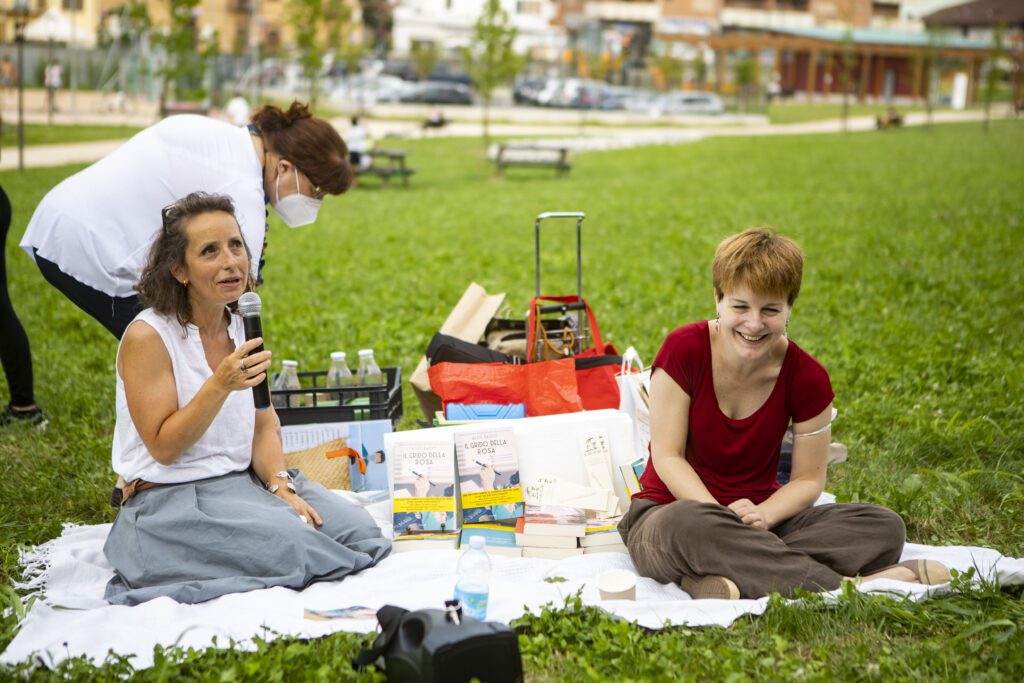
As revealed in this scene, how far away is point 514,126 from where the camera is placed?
110 ft

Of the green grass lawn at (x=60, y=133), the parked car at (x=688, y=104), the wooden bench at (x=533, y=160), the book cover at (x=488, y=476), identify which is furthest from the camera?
the parked car at (x=688, y=104)

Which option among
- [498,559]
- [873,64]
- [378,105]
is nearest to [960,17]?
[873,64]

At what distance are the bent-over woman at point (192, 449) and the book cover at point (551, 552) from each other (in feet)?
2.09

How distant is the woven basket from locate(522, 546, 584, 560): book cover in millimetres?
1004

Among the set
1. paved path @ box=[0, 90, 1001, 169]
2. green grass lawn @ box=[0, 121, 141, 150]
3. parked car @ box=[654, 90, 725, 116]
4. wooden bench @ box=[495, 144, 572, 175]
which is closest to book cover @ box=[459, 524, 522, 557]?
paved path @ box=[0, 90, 1001, 169]

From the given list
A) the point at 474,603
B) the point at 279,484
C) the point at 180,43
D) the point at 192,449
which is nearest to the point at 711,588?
the point at 474,603

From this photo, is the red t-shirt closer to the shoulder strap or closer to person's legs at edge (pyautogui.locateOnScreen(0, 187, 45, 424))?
the shoulder strap

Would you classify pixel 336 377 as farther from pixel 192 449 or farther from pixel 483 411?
pixel 192 449

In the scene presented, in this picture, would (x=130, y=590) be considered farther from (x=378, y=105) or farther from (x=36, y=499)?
(x=378, y=105)

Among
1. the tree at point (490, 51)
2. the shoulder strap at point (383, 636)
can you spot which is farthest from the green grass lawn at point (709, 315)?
the tree at point (490, 51)

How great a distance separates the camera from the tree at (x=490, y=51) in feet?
67.4

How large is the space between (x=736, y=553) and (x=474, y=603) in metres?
0.92

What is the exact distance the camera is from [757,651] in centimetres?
299

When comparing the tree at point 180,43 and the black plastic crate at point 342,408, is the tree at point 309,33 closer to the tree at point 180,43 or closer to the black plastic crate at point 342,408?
the tree at point 180,43
